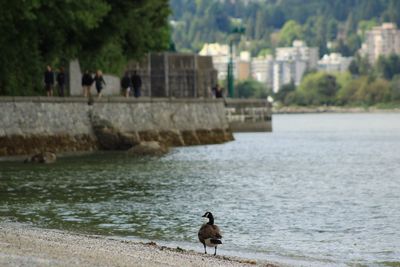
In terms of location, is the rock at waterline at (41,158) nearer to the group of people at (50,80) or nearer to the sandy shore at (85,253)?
the group of people at (50,80)

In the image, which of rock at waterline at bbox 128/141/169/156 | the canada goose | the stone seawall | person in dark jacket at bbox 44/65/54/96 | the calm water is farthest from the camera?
rock at waterline at bbox 128/141/169/156

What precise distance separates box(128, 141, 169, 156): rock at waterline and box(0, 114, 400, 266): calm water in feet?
3.22

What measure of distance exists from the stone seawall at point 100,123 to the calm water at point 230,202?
1631 mm

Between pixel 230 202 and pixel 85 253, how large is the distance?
48.8ft

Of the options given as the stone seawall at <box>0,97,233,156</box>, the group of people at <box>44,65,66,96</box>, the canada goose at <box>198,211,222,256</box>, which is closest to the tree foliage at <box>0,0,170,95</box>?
the group of people at <box>44,65,66,96</box>

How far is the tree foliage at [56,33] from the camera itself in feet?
159

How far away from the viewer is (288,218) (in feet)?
91.7

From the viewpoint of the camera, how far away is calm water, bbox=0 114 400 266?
23.4 metres

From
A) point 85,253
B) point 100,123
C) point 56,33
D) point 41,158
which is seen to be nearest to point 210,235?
point 85,253

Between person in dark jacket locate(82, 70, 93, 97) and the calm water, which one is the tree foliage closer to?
person in dark jacket locate(82, 70, 93, 97)

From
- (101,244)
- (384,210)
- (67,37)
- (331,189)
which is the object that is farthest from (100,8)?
(101,244)

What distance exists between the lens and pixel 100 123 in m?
53.0

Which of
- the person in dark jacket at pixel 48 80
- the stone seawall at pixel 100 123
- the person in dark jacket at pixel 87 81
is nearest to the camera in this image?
the stone seawall at pixel 100 123

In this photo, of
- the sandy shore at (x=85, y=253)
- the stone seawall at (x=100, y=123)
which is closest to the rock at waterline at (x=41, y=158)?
the stone seawall at (x=100, y=123)
